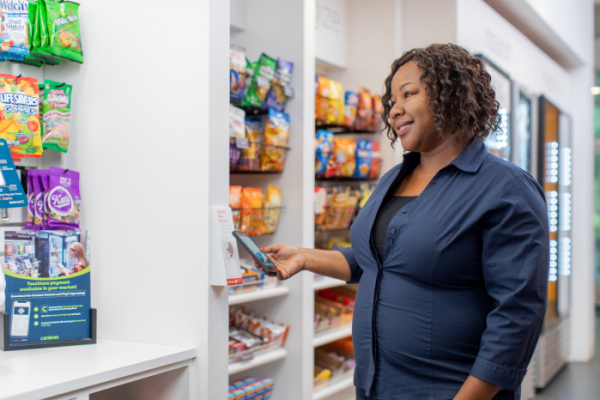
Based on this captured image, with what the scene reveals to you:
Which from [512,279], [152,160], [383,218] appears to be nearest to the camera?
[512,279]

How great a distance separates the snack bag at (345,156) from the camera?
333 cm

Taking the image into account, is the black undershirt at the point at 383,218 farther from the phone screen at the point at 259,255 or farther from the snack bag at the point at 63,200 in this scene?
the snack bag at the point at 63,200

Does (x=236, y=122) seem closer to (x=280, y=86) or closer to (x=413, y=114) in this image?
(x=280, y=86)

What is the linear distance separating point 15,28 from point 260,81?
47.0 inches

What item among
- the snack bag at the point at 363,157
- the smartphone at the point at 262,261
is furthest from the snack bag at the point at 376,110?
the smartphone at the point at 262,261

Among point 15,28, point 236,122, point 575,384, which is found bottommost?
point 575,384

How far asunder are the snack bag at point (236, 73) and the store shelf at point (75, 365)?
1.35 meters

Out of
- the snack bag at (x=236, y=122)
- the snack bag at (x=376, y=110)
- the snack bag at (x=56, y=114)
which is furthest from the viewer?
the snack bag at (x=376, y=110)

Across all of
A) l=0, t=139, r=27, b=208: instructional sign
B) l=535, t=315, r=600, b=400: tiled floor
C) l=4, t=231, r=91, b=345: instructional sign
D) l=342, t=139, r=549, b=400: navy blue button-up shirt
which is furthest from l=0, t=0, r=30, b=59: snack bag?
l=535, t=315, r=600, b=400: tiled floor

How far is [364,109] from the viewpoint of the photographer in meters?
3.50

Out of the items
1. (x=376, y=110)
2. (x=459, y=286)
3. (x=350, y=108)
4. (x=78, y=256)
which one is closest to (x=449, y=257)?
(x=459, y=286)

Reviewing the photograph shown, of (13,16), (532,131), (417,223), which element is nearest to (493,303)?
(417,223)

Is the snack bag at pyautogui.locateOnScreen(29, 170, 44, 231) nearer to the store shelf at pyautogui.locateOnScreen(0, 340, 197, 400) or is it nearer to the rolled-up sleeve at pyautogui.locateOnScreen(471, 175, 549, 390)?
the store shelf at pyautogui.locateOnScreen(0, 340, 197, 400)

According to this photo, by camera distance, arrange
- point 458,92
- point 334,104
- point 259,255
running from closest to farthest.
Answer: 1. point 458,92
2. point 259,255
3. point 334,104
